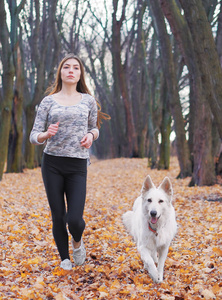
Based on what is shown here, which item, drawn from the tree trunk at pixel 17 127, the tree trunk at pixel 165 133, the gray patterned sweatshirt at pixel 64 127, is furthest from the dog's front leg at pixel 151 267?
the tree trunk at pixel 165 133

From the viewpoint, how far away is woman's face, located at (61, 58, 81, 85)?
4.22 m

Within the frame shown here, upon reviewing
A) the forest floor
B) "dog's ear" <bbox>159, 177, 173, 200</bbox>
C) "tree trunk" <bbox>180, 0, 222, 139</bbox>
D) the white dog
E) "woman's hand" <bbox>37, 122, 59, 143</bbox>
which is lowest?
the forest floor

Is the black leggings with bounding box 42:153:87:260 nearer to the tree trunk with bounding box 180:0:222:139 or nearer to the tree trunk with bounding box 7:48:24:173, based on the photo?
the tree trunk with bounding box 180:0:222:139

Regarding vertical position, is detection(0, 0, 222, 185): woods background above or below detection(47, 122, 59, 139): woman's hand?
above

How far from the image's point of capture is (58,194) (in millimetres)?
4074

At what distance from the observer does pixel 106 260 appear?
4.89 m

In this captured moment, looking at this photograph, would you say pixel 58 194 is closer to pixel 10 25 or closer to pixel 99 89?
pixel 10 25

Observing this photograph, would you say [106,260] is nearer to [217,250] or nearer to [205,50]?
[217,250]

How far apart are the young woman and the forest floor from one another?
Result: 45cm

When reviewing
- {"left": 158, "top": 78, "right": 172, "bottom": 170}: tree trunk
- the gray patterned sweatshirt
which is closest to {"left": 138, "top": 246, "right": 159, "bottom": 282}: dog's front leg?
the gray patterned sweatshirt

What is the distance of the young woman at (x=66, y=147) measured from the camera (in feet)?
13.2

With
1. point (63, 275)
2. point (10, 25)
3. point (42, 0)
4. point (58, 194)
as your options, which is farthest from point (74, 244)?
point (42, 0)

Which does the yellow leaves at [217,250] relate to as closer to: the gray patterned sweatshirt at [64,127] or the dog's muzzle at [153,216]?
the dog's muzzle at [153,216]

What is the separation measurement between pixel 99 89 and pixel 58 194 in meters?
22.4
